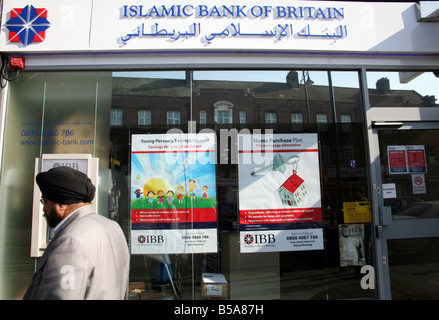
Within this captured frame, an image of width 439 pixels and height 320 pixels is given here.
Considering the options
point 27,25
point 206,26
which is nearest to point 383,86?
point 206,26

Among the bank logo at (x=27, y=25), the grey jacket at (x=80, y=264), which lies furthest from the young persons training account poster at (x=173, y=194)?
the grey jacket at (x=80, y=264)

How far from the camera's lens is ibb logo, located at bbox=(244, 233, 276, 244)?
4180 millimetres

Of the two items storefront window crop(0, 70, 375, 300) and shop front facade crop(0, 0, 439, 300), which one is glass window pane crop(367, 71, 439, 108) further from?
storefront window crop(0, 70, 375, 300)

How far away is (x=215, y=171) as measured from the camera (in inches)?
167

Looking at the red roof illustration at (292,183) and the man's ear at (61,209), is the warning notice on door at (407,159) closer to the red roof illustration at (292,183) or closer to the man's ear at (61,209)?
the red roof illustration at (292,183)

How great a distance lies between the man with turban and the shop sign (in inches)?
112

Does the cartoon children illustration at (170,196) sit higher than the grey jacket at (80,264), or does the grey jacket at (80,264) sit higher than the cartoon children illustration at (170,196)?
the cartoon children illustration at (170,196)

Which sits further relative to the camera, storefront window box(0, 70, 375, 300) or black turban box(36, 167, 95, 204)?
storefront window box(0, 70, 375, 300)

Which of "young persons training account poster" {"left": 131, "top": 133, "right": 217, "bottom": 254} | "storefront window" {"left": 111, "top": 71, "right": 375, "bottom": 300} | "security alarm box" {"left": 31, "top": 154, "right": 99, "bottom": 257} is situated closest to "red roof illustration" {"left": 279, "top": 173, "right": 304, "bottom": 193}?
"storefront window" {"left": 111, "top": 71, "right": 375, "bottom": 300}

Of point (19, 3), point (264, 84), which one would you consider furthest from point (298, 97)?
point (19, 3)

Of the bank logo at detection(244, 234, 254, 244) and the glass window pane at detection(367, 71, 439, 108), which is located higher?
the glass window pane at detection(367, 71, 439, 108)

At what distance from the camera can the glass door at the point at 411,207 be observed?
4.16 m

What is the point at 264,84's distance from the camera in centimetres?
435
